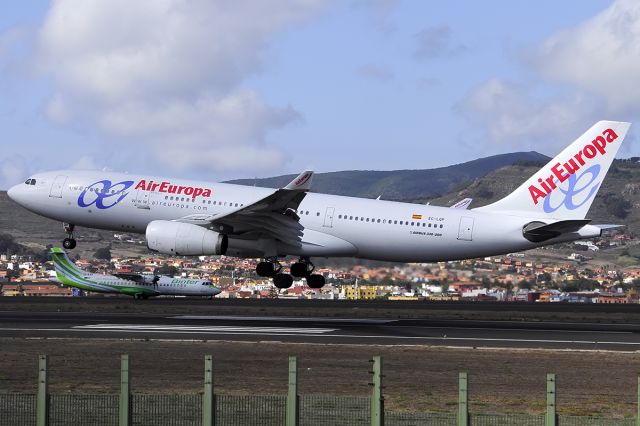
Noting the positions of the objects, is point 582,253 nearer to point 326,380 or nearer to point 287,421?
point 326,380

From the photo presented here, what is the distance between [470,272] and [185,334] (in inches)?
1356

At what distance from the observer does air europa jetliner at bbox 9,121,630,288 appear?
56500 mm

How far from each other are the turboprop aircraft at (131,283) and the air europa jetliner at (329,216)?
87.1 ft

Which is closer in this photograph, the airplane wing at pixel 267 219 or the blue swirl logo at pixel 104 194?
the airplane wing at pixel 267 219

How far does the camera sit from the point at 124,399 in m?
17.3

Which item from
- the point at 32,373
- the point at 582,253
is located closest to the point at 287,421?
the point at 32,373

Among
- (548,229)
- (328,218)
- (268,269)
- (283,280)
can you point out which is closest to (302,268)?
(283,280)

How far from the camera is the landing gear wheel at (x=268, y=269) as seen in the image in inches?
2287

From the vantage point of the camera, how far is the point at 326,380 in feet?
89.7

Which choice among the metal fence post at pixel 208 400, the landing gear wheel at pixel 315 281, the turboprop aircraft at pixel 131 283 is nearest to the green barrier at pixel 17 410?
the metal fence post at pixel 208 400

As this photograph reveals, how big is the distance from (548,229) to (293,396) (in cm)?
3959

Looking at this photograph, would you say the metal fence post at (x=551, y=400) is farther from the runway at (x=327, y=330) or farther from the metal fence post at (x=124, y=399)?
the runway at (x=327, y=330)

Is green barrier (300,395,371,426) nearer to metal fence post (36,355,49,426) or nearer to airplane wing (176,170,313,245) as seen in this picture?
metal fence post (36,355,49,426)

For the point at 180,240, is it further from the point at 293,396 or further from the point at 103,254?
→ the point at 103,254
